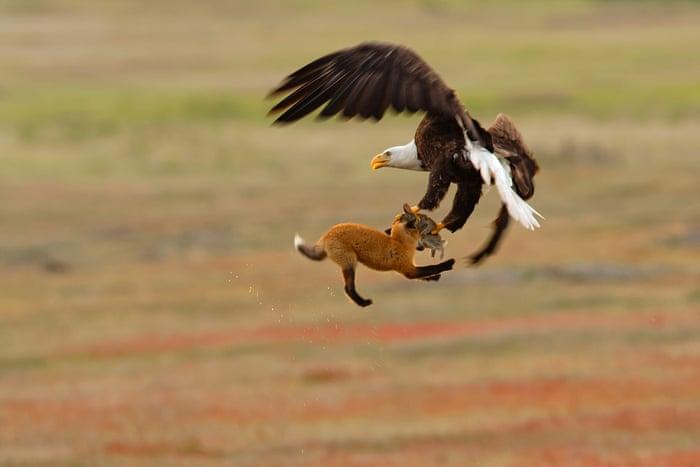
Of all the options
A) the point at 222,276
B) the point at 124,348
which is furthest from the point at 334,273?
the point at 124,348

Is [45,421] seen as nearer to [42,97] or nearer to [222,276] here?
[222,276]

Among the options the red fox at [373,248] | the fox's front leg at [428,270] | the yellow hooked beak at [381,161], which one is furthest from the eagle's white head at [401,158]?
the fox's front leg at [428,270]

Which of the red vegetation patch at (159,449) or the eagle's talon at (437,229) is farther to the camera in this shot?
the red vegetation patch at (159,449)

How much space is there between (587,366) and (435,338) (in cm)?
414

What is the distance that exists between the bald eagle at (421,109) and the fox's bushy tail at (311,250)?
0.47 meters

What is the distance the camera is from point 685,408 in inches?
899

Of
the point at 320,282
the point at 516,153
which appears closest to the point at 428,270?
the point at 516,153

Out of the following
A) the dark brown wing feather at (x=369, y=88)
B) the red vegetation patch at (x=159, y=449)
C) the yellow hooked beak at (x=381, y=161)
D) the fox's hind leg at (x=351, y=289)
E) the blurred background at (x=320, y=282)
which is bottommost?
the blurred background at (x=320, y=282)

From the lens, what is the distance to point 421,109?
280 inches

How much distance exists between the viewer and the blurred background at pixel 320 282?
23094 millimetres

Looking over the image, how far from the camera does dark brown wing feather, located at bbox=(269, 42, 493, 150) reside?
7125mm

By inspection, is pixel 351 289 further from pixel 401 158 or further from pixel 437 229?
pixel 401 158

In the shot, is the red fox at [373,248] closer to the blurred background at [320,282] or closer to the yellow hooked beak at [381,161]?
the yellow hooked beak at [381,161]

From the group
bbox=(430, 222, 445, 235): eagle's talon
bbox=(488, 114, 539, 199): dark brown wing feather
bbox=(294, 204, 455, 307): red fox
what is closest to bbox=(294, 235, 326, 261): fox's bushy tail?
bbox=(294, 204, 455, 307): red fox
